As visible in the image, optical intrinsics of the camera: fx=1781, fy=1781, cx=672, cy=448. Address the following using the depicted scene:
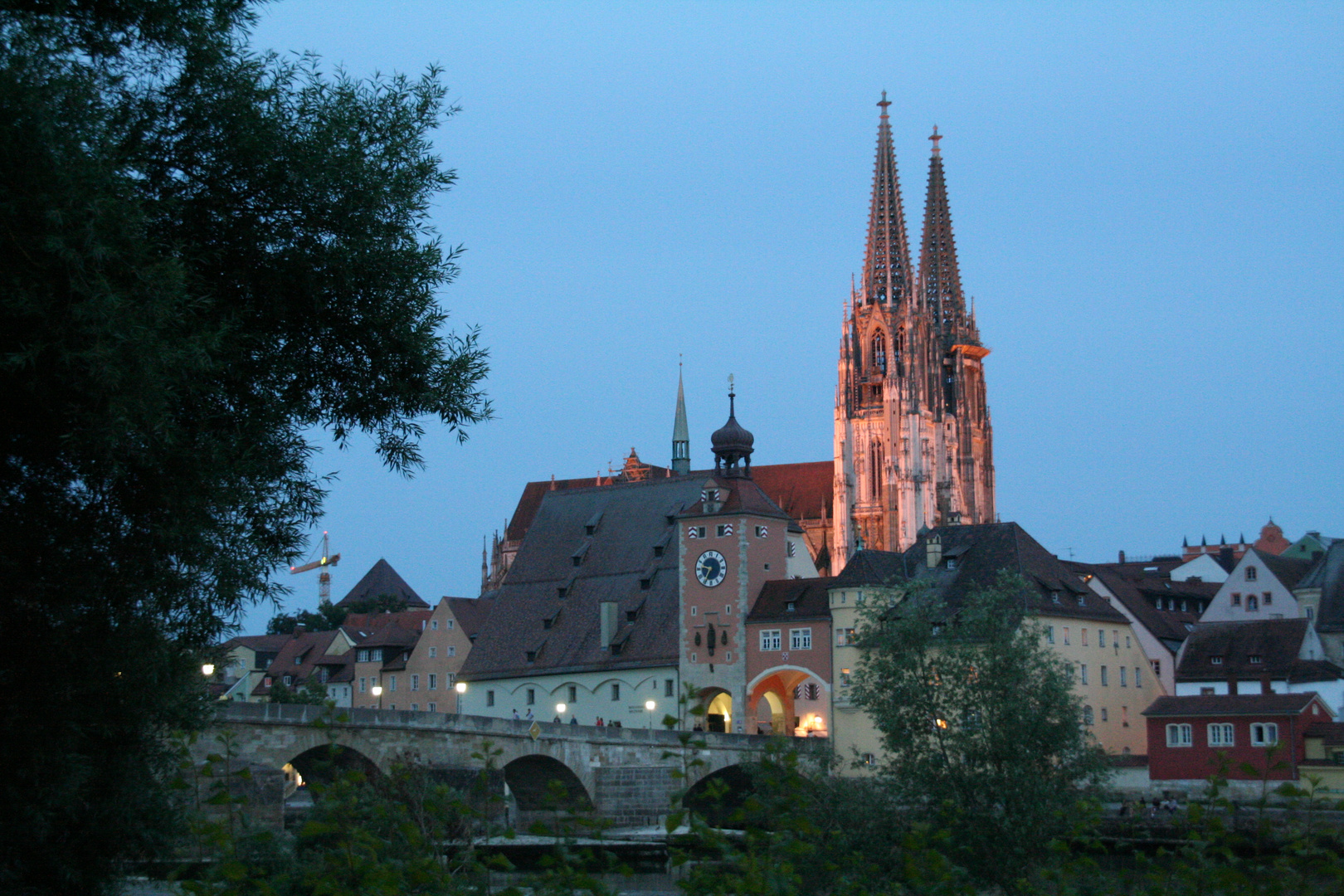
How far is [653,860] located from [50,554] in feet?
114

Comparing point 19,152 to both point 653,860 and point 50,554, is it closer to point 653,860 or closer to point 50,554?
point 50,554

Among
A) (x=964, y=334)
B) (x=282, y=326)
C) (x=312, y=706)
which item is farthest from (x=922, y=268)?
(x=282, y=326)

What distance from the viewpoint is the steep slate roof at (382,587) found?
149625 mm

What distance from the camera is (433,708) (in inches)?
3858

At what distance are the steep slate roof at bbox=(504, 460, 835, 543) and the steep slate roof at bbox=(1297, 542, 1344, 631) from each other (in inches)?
2474

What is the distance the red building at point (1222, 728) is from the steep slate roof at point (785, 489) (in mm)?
74058

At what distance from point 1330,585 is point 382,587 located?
304 feet

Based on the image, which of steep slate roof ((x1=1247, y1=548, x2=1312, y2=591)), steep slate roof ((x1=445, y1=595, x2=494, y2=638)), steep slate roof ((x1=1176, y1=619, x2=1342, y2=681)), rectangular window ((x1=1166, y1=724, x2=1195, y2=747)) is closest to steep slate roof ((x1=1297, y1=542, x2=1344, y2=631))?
steep slate roof ((x1=1247, y1=548, x2=1312, y2=591))

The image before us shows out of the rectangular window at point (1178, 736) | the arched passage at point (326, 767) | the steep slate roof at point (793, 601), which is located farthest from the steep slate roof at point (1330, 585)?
the arched passage at point (326, 767)

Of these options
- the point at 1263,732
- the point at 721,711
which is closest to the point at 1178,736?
the point at 1263,732

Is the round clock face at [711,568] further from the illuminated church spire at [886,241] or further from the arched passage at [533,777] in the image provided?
the illuminated church spire at [886,241]

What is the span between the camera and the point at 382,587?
151 meters

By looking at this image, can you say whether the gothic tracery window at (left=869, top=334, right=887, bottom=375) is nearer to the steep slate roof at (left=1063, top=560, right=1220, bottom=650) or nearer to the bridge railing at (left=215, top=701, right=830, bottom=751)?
the steep slate roof at (left=1063, top=560, right=1220, bottom=650)

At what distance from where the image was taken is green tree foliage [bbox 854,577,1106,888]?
35500 mm
